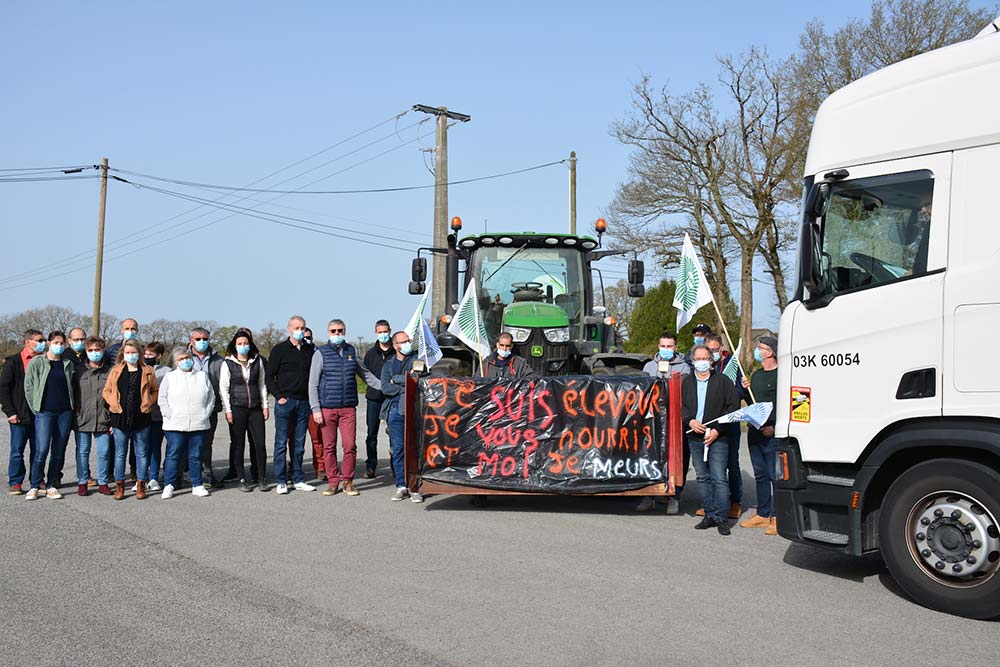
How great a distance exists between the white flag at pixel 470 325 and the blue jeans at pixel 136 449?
3707mm

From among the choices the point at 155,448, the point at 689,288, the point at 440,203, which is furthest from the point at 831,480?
the point at 440,203

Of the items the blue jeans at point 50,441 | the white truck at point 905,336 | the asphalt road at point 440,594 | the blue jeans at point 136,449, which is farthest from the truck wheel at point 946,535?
the blue jeans at point 50,441

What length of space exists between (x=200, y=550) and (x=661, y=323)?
2937 cm

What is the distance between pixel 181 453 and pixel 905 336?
25.8ft

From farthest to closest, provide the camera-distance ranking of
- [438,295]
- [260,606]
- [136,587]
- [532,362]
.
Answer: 1. [438,295]
2. [532,362]
3. [136,587]
4. [260,606]

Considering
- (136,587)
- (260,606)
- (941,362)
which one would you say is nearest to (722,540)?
(941,362)

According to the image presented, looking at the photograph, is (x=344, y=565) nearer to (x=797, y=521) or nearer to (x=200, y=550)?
(x=200, y=550)

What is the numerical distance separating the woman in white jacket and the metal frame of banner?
2.53m

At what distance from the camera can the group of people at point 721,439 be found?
339 inches

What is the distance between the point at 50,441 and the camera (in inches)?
408

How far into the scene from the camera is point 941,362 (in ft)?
19.2

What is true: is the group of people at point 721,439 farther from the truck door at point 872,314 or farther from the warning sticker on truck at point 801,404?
the truck door at point 872,314

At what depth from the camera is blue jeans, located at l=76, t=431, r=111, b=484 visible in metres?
10.3

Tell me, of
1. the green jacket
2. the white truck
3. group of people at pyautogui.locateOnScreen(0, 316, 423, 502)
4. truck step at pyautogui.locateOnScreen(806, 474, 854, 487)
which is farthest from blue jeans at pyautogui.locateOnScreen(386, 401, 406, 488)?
truck step at pyautogui.locateOnScreen(806, 474, 854, 487)
